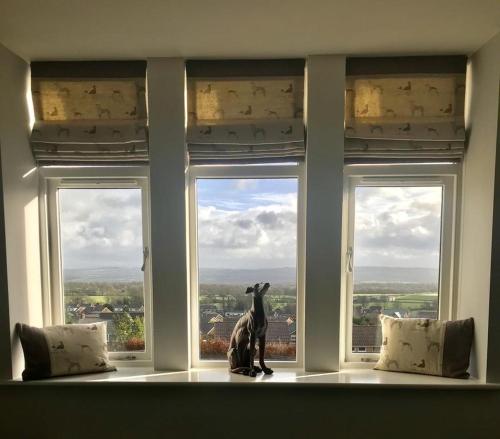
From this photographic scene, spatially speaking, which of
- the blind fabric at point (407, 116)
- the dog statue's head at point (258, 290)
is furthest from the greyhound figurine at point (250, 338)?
the blind fabric at point (407, 116)

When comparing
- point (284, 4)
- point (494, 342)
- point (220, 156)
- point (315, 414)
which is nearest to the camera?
point (284, 4)

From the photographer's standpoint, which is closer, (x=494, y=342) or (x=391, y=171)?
(x=494, y=342)

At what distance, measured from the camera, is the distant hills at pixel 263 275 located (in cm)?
196

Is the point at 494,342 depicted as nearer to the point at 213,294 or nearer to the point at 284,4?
the point at 213,294

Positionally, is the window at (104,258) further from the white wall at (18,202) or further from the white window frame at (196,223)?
the white window frame at (196,223)

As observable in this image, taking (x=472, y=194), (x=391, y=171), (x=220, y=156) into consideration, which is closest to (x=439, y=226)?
(x=472, y=194)

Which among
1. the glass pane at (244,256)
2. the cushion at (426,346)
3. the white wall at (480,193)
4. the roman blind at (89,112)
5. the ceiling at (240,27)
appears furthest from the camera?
the glass pane at (244,256)

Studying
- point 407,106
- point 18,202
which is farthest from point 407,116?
point 18,202

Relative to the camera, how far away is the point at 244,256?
6.49ft

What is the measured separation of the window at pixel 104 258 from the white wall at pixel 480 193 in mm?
1717

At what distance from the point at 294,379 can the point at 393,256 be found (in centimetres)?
86

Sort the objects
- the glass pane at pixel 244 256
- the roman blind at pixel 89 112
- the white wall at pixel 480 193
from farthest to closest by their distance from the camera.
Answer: the glass pane at pixel 244 256 → the roman blind at pixel 89 112 → the white wall at pixel 480 193

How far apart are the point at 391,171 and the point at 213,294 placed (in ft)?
3.94

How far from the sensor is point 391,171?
189 centimetres
